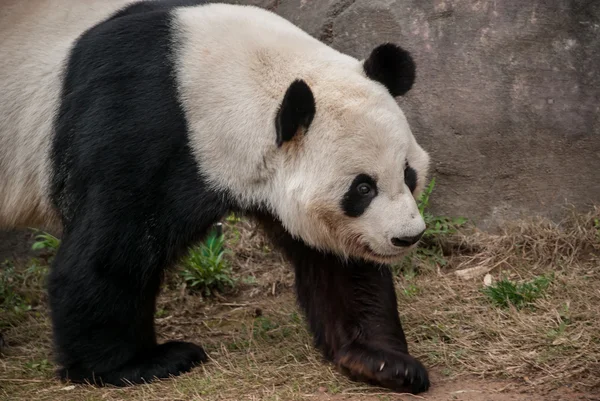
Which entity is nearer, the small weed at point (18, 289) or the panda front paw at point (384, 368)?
the panda front paw at point (384, 368)

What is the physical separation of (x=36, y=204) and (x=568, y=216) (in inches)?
143

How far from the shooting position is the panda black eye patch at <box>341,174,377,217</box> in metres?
4.52

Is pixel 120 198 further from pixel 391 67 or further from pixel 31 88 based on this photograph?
pixel 391 67

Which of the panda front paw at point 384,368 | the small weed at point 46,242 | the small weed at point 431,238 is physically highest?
the panda front paw at point 384,368

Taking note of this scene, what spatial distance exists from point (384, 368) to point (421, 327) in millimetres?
856

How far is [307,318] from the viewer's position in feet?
17.2

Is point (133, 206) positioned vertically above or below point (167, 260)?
above

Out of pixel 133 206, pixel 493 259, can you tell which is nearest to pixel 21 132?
pixel 133 206

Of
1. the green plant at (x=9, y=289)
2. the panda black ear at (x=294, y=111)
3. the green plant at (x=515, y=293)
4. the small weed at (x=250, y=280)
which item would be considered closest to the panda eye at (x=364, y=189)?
the panda black ear at (x=294, y=111)

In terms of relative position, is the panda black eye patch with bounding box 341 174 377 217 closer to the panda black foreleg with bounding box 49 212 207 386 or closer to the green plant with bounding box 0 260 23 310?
the panda black foreleg with bounding box 49 212 207 386

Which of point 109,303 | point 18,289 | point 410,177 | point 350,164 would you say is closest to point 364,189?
point 350,164

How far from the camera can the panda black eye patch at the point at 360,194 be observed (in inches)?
178

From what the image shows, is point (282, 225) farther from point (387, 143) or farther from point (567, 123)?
point (567, 123)

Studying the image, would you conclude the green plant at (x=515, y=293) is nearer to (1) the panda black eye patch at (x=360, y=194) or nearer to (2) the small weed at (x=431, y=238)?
(2) the small weed at (x=431, y=238)
